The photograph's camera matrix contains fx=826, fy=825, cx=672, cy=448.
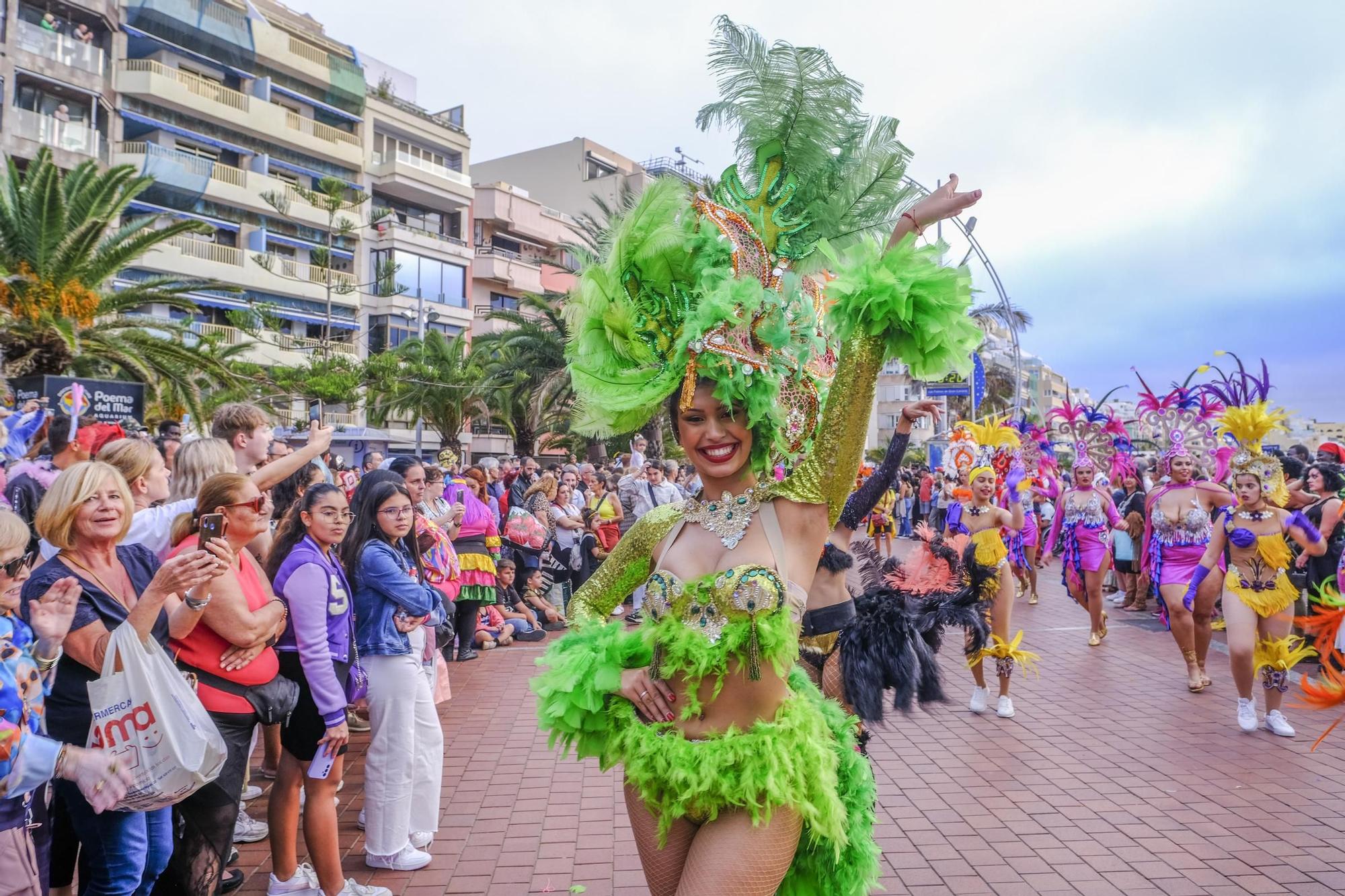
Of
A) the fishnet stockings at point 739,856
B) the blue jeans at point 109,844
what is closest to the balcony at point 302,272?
the blue jeans at point 109,844

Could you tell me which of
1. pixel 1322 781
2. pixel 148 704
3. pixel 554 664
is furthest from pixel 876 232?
pixel 1322 781

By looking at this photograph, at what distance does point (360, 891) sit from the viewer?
374 cm

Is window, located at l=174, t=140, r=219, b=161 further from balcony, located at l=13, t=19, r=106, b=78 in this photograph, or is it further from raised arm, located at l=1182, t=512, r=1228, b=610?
raised arm, located at l=1182, t=512, r=1228, b=610

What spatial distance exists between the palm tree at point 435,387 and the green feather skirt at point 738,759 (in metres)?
24.7

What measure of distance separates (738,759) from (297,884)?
2818 mm

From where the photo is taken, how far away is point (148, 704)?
2643mm

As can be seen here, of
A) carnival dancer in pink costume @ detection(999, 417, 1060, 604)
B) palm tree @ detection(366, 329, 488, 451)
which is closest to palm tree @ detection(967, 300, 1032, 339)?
carnival dancer in pink costume @ detection(999, 417, 1060, 604)

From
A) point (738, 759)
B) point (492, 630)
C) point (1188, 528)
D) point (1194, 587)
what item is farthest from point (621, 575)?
point (492, 630)

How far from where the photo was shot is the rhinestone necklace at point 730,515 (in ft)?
7.39

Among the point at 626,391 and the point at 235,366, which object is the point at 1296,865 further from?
the point at 235,366

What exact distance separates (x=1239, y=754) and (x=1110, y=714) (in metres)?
1.11

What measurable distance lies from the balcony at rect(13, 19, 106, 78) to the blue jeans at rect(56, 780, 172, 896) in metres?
30.2

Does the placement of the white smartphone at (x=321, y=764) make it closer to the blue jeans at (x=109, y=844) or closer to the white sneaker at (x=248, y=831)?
the blue jeans at (x=109, y=844)

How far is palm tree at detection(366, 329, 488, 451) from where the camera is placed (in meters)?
27.1
